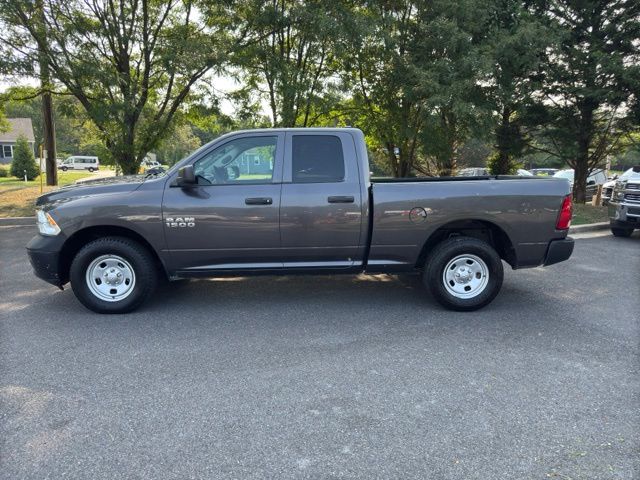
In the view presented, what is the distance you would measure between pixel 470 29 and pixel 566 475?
10.9 m

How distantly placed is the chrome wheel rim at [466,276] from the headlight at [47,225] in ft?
13.5

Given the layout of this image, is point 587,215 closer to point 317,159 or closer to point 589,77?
point 589,77

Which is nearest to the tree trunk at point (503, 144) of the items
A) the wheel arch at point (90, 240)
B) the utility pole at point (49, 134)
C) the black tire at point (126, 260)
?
the wheel arch at point (90, 240)

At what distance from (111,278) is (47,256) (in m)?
0.66

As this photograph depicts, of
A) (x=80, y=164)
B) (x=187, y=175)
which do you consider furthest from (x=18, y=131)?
(x=187, y=175)

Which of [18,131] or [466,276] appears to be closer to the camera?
[466,276]

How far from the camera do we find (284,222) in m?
4.93

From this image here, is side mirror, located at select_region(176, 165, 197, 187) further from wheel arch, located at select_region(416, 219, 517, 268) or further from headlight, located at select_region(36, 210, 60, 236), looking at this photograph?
wheel arch, located at select_region(416, 219, 517, 268)

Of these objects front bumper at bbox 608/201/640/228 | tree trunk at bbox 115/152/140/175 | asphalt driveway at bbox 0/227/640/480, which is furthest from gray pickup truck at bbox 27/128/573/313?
tree trunk at bbox 115/152/140/175

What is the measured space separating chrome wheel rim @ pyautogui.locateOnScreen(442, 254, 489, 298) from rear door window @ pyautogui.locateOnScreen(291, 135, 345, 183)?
1568mm

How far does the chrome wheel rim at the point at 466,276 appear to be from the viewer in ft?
16.8

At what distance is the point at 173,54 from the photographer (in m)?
10.3

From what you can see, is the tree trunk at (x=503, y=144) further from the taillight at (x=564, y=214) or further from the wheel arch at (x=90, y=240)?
the wheel arch at (x=90, y=240)

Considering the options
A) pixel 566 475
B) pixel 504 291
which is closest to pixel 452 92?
pixel 504 291
